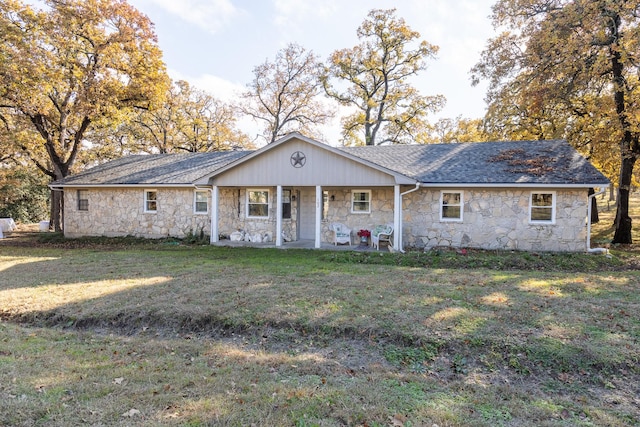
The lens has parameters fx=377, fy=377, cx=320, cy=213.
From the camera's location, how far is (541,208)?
12617mm

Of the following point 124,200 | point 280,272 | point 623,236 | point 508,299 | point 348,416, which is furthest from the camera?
point 124,200

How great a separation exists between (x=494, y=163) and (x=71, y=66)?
730 inches

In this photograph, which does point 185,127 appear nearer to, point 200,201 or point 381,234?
point 200,201

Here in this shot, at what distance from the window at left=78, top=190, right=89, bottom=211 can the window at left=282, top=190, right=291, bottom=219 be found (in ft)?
31.5

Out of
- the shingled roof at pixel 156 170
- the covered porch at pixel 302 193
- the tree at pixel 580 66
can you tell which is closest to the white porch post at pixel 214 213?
the covered porch at pixel 302 193

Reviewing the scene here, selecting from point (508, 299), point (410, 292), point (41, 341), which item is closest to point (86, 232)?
point (41, 341)

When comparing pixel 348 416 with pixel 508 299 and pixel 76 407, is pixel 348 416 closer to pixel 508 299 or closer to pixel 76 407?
pixel 76 407

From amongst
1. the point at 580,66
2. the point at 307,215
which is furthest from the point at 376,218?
the point at 580,66

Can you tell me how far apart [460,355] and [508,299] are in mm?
2562

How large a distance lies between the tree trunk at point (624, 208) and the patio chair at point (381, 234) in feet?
31.1

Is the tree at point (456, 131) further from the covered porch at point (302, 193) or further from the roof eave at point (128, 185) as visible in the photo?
the roof eave at point (128, 185)

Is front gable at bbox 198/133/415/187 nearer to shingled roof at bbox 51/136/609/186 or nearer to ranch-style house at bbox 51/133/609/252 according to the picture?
ranch-style house at bbox 51/133/609/252

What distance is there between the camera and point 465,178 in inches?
510

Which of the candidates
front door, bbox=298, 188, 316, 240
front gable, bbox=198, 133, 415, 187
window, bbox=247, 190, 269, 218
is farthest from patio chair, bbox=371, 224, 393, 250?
window, bbox=247, 190, 269, 218
